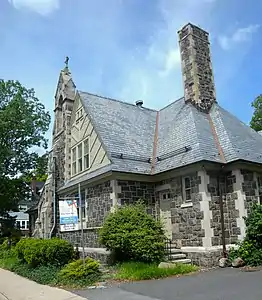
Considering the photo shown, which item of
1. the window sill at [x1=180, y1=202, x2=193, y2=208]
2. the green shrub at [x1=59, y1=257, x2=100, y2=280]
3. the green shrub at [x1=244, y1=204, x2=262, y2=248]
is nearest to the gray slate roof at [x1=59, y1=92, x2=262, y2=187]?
the window sill at [x1=180, y1=202, x2=193, y2=208]

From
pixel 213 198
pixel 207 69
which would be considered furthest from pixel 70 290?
pixel 207 69

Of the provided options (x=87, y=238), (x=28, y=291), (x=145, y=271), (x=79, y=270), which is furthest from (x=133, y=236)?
(x=87, y=238)

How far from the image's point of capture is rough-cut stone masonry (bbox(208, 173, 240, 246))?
43.4 ft

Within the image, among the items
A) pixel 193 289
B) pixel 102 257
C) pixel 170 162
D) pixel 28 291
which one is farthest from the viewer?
pixel 170 162

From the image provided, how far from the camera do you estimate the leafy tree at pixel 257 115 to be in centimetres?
3204

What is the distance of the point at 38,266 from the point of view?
13.0 meters

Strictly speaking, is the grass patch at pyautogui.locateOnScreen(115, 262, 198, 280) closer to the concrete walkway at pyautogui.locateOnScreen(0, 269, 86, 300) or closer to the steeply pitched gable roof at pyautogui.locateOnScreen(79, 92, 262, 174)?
the concrete walkway at pyautogui.locateOnScreen(0, 269, 86, 300)

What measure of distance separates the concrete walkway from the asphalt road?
0.50 metres

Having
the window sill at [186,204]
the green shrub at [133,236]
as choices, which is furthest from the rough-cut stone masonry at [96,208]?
the window sill at [186,204]

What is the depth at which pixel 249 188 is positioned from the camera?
539 inches

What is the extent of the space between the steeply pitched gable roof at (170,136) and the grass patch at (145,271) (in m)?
3.96

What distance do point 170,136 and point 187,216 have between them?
14.9 feet

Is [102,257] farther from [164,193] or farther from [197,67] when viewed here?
[197,67]

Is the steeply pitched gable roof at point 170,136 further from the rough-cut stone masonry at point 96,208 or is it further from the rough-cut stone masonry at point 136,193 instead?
the rough-cut stone masonry at point 96,208
